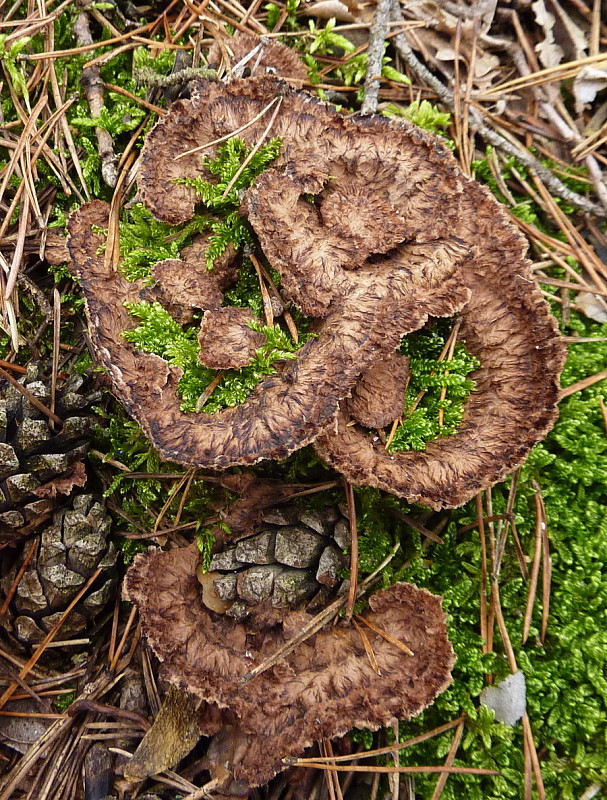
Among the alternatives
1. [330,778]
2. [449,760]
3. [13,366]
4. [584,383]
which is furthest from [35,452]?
[584,383]

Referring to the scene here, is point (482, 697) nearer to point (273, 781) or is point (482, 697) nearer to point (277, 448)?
point (273, 781)

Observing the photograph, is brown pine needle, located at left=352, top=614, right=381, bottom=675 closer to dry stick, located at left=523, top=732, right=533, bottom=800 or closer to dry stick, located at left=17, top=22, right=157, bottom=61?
dry stick, located at left=523, top=732, right=533, bottom=800

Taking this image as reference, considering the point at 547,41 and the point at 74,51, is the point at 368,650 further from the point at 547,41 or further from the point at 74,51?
the point at 547,41

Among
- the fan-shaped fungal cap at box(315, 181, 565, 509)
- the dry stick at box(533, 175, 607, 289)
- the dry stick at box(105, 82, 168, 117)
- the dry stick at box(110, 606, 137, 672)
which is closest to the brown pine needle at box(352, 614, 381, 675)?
the fan-shaped fungal cap at box(315, 181, 565, 509)

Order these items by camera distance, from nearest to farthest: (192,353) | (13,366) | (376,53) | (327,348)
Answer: (327,348), (192,353), (13,366), (376,53)

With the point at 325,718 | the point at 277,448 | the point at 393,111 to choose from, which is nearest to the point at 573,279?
the point at 393,111

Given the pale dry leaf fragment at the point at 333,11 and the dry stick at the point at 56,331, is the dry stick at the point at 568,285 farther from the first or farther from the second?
the dry stick at the point at 56,331
